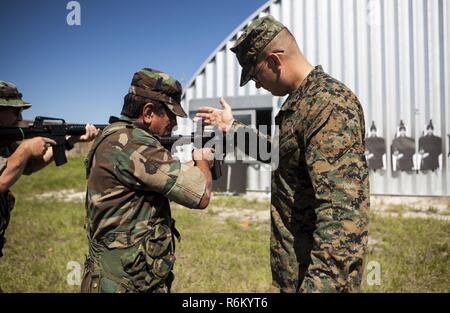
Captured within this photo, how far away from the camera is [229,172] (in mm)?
11297

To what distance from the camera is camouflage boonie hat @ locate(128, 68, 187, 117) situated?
2.37 metres

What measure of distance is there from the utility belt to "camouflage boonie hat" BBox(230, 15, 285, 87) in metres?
1.20

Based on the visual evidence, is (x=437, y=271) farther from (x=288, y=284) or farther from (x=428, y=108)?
(x=428, y=108)

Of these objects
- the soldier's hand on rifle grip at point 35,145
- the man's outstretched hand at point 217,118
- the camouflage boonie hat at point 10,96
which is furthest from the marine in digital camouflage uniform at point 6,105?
the man's outstretched hand at point 217,118

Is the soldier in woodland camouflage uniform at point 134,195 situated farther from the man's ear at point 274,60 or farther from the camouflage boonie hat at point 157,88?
the man's ear at point 274,60

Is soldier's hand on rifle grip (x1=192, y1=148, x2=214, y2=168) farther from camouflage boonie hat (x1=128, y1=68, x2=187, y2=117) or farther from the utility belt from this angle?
the utility belt

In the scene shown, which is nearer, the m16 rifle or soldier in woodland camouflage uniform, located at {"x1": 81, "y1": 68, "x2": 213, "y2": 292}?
soldier in woodland camouflage uniform, located at {"x1": 81, "y1": 68, "x2": 213, "y2": 292}

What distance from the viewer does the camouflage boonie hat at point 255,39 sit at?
79.2 inches

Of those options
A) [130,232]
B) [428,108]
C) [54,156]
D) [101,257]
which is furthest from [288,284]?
[428,108]

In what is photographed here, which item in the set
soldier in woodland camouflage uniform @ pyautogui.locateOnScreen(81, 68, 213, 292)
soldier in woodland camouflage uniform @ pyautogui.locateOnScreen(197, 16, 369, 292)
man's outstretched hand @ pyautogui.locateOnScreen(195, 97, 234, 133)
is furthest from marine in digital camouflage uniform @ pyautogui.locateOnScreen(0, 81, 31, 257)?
soldier in woodland camouflage uniform @ pyautogui.locateOnScreen(197, 16, 369, 292)

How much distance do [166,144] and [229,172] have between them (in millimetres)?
8546

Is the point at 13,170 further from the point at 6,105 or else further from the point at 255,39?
the point at 255,39

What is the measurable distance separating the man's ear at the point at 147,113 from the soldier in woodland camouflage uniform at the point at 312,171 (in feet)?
Result: 2.14

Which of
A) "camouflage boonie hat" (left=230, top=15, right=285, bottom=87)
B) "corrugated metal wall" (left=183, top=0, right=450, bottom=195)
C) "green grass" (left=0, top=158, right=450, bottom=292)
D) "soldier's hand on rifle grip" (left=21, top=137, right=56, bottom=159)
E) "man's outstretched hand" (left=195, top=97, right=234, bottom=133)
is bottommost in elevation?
"green grass" (left=0, top=158, right=450, bottom=292)
